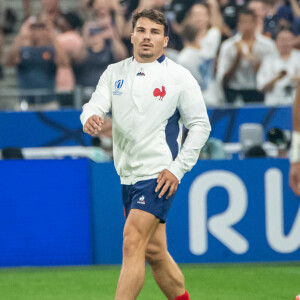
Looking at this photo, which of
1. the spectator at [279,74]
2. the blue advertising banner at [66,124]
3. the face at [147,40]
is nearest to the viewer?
the face at [147,40]

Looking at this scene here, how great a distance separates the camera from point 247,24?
34.9 ft

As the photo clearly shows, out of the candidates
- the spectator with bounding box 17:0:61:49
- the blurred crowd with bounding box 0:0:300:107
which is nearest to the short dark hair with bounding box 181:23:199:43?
the blurred crowd with bounding box 0:0:300:107

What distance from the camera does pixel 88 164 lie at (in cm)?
698

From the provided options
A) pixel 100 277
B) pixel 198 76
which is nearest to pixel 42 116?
pixel 198 76

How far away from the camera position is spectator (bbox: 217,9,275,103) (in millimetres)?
10641

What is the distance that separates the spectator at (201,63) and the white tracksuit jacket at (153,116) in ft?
20.6

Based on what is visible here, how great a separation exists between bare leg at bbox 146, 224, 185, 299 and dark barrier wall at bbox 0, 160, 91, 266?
8.86 feet

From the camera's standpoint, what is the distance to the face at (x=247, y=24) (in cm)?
1063

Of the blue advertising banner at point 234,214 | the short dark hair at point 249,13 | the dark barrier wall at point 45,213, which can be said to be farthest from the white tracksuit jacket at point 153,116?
the short dark hair at point 249,13

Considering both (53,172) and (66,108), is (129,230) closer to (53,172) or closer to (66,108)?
(53,172)

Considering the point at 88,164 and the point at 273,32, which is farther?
the point at 273,32

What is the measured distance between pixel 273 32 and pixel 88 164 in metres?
4.97

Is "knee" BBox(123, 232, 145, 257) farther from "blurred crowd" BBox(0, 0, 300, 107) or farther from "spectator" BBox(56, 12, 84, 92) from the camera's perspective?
"spectator" BBox(56, 12, 84, 92)

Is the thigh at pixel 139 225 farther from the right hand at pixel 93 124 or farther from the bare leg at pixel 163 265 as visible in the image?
the right hand at pixel 93 124
